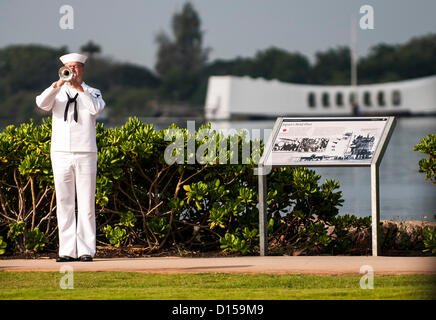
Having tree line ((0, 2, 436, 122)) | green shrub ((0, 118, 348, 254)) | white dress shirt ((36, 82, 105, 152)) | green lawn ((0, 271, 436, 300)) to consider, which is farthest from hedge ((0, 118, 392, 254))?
tree line ((0, 2, 436, 122))

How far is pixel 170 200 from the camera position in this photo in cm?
969

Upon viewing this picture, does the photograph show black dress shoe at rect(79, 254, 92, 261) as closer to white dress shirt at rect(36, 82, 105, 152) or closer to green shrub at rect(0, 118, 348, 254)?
green shrub at rect(0, 118, 348, 254)

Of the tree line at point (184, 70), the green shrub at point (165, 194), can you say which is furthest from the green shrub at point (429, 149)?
the tree line at point (184, 70)

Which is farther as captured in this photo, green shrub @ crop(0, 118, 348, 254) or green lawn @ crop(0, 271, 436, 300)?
green shrub @ crop(0, 118, 348, 254)

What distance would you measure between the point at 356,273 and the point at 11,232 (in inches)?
149

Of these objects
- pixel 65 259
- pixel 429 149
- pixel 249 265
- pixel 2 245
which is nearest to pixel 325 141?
pixel 429 149

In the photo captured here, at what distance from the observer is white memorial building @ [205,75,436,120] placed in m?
96.3

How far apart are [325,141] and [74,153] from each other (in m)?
2.62

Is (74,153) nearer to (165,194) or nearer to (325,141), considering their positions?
(165,194)

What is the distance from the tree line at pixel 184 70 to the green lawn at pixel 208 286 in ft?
254

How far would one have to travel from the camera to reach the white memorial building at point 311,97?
316 ft

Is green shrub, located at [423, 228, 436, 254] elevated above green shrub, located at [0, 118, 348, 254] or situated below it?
below

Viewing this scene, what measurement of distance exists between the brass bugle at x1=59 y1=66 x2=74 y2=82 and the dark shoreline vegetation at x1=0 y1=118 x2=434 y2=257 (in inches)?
44.7
